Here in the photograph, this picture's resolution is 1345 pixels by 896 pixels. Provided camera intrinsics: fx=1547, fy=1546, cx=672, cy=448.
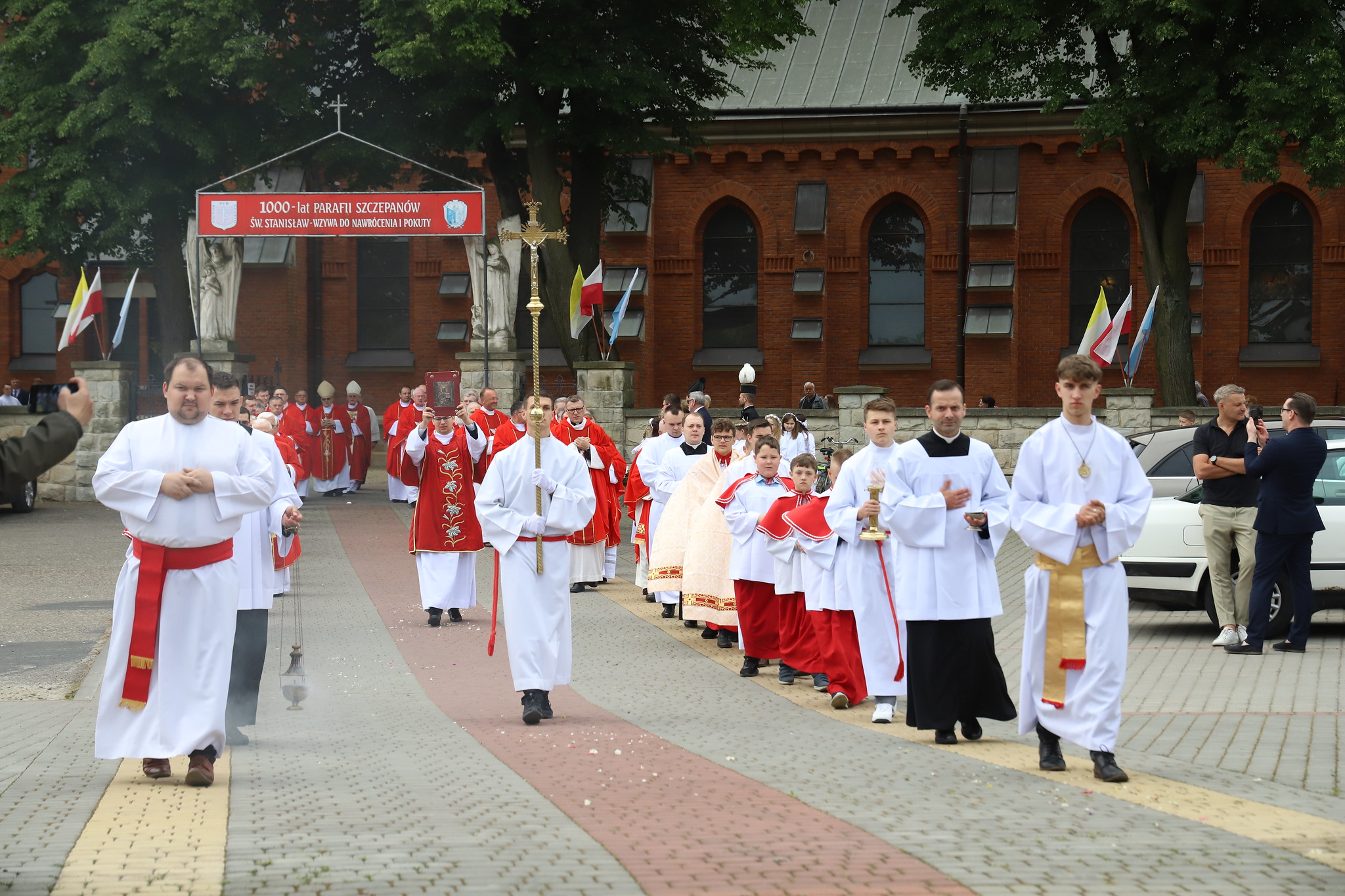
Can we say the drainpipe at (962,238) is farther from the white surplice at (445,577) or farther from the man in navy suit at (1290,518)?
the man in navy suit at (1290,518)

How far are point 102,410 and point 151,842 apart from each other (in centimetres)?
2227

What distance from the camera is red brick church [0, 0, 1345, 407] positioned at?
32750mm

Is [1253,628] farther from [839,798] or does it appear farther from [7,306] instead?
[7,306]

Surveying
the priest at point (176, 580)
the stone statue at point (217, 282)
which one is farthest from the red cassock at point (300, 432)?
the priest at point (176, 580)

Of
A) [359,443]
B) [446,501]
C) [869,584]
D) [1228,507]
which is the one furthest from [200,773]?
[359,443]

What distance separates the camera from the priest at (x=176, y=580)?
705cm

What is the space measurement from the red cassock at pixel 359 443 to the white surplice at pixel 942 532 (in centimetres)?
2174

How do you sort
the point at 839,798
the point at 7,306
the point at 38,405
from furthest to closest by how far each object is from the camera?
1. the point at 7,306
2. the point at 38,405
3. the point at 839,798

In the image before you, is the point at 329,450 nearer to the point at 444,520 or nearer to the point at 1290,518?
the point at 444,520

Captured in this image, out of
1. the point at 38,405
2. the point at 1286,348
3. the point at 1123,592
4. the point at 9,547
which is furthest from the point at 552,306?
the point at 1123,592

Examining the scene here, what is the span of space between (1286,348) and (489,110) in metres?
17.6

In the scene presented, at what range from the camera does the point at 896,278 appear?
35.0 m

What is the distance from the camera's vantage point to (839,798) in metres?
6.73

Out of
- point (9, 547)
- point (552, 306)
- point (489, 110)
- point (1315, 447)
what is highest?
point (489, 110)
